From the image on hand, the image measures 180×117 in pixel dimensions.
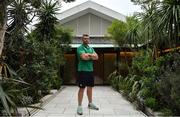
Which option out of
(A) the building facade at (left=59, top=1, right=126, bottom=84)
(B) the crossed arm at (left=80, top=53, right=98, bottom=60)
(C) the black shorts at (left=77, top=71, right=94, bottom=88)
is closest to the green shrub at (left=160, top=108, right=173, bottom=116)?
(C) the black shorts at (left=77, top=71, right=94, bottom=88)

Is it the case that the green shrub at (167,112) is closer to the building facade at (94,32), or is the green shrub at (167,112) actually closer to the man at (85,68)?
the man at (85,68)

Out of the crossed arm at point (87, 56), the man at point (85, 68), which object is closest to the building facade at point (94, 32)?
the man at point (85, 68)

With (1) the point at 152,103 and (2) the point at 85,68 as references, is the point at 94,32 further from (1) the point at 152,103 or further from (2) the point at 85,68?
(1) the point at 152,103

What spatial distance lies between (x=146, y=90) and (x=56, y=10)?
913 cm

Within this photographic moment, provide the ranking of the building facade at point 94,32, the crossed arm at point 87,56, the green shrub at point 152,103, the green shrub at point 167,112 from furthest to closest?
the building facade at point 94,32, the crossed arm at point 87,56, the green shrub at point 152,103, the green shrub at point 167,112

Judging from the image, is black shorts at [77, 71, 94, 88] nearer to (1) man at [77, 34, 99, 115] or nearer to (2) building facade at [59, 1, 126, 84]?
(1) man at [77, 34, 99, 115]

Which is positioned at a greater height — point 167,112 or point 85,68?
point 85,68

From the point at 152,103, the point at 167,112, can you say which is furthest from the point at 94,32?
the point at 167,112

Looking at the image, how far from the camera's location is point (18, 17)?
10.4 m

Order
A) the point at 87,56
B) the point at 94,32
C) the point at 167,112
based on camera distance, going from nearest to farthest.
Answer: the point at 167,112
the point at 87,56
the point at 94,32

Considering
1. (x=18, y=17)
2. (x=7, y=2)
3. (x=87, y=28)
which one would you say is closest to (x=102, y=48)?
(x=87, y=28)

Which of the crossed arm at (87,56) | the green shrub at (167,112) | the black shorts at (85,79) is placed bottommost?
the green shrub at (167,112)

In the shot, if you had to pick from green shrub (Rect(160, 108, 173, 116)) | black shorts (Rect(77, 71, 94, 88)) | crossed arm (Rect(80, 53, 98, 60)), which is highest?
crossed arm (Rect(80, 53, 98, 60))

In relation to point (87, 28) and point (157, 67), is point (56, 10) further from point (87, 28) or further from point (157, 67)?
point (157, 67)
